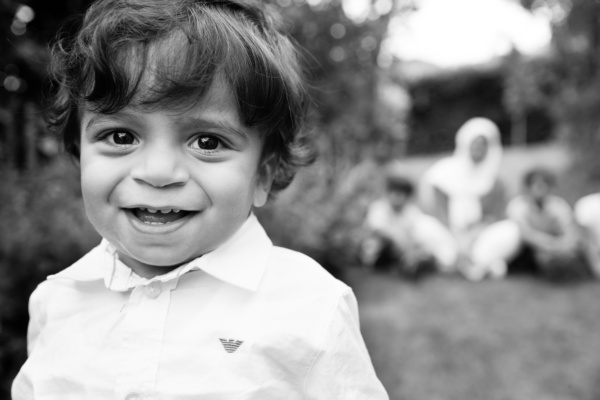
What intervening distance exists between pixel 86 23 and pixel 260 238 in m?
0.69

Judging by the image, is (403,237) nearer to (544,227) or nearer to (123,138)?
(544,227)

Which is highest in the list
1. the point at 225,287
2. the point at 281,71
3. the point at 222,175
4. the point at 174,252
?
the point at 281,71

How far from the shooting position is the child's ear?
5.14 feet

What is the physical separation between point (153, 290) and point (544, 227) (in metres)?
5.41

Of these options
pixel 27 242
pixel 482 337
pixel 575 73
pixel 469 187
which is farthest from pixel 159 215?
pixel 575 73

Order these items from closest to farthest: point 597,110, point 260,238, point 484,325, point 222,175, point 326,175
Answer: point 222,175 < point 260,238 < point 484,325 < point 326,175 < point 597,110

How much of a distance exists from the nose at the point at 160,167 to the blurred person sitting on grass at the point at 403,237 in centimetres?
451

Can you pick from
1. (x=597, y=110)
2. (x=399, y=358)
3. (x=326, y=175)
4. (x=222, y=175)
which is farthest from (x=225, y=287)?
(x=597, y=110)

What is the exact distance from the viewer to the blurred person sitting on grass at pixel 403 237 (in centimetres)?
589

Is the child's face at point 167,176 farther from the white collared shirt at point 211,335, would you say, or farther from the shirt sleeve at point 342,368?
the shirt sleeve at point 342,368

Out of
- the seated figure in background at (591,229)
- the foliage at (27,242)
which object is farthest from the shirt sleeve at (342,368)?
the seated figure in background at (591,229)

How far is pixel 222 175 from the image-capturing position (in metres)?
1.36

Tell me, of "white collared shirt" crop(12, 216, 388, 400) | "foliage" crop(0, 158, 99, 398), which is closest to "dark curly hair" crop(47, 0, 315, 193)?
"white collared shirt" crop(12, 216, 388, 400)

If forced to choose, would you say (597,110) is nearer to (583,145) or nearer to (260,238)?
(583,145)
